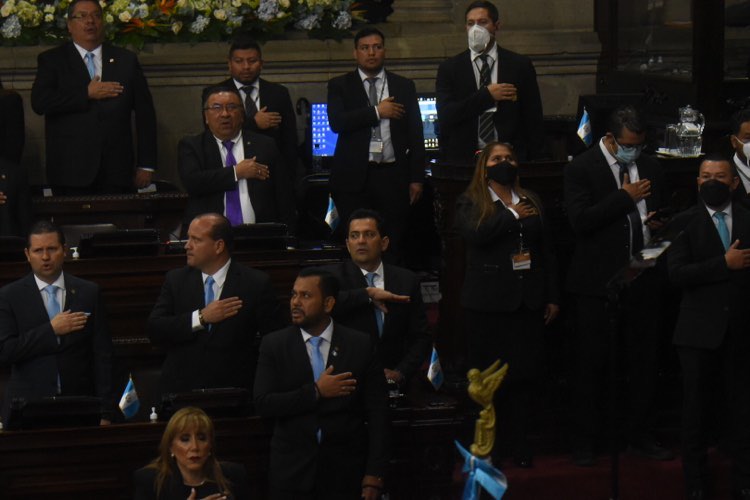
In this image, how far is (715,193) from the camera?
25.4 ft

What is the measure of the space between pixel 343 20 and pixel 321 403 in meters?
5.01

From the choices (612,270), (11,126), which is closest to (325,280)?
(612,270)

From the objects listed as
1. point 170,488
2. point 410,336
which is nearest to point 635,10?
point 410,336

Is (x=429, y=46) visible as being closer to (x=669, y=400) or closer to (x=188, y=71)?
(x=188, y=71)

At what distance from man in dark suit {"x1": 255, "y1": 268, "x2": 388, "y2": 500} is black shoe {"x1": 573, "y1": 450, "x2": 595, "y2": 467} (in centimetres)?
174

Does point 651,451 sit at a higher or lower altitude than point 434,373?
lower

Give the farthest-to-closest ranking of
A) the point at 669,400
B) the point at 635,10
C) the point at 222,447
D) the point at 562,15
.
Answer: the point at 562,15
the point at 635,10
the point at 669,400
the point at 222,447

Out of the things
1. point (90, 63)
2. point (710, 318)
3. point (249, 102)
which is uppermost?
point (90, 63)

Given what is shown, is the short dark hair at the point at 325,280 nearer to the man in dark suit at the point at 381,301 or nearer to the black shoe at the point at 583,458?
the man in dark suit at the point at 381,301

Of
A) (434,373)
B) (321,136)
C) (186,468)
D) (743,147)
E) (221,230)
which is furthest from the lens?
(321,136)

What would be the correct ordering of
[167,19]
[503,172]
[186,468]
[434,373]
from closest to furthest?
[186,468], [434,373], [503,172], [167,19]

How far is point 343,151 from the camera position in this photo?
31.1 ft

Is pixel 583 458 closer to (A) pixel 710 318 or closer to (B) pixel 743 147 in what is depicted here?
(A) pixel 710 318

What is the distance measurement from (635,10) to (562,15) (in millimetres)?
913
